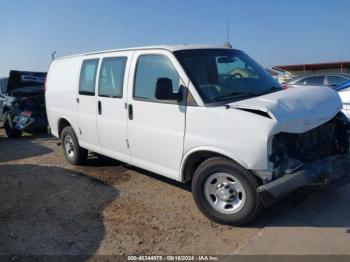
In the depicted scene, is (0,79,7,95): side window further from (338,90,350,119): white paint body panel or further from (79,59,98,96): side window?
(338,90,350,119): white paint body panel

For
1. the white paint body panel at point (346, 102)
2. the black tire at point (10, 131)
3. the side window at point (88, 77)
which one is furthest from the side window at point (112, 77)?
the black tire at point (10, 131)

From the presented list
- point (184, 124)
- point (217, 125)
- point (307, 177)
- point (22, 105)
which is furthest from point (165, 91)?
point (22, 105)

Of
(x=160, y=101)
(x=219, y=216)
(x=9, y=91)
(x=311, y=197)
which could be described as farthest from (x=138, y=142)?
(x=9, y=91)

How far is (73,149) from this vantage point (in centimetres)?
782

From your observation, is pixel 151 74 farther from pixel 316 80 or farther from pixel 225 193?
pixel 316 80

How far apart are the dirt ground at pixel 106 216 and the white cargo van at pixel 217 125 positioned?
411 millimetres

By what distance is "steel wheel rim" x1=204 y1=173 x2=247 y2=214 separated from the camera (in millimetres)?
4617

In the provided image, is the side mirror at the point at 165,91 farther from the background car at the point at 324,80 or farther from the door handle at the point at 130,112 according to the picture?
the background car at the point at 324,80

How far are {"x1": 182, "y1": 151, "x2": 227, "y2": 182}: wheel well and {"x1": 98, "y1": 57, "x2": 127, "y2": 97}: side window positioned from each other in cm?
160

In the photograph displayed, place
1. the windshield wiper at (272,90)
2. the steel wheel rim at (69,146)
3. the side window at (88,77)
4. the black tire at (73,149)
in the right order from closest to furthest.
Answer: the windshield wiper at (272,90) → the side window at (88,77) → the black tire at (73,149) → the steel wheel rim at (69,146)

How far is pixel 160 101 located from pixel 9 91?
28.1 ft

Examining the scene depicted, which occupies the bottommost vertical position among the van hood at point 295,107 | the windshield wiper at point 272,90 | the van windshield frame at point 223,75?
the van hood at point 295,107

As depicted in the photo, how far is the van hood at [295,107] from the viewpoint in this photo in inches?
168

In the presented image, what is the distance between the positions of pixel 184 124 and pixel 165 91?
47 cm
